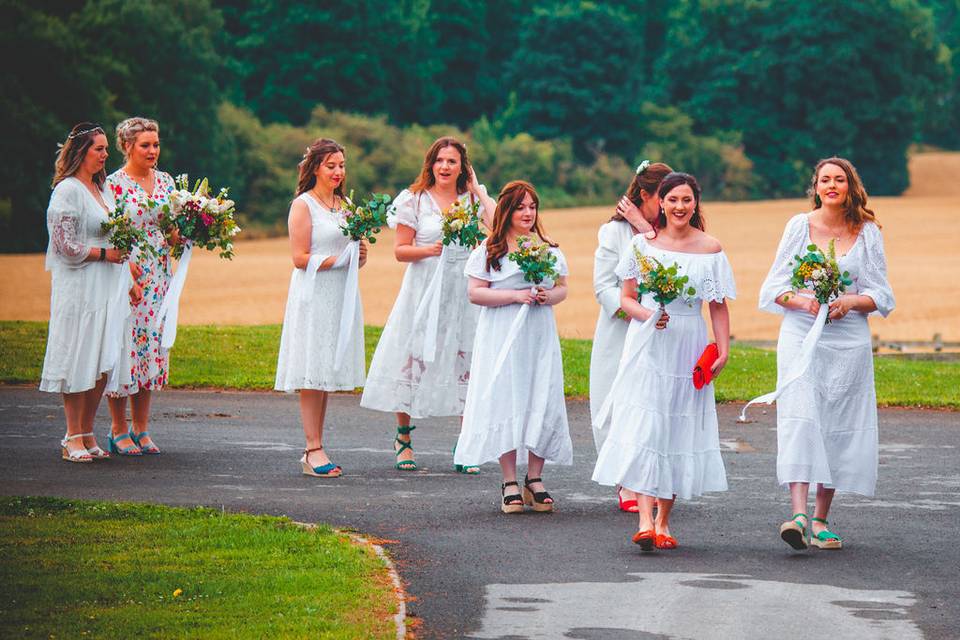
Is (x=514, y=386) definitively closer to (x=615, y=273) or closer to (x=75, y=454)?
(x=615, y=273)

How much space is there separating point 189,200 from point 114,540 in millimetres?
4243

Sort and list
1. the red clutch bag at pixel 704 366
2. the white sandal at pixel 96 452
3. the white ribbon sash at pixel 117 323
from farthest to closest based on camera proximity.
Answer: the white sandal at pixel 96 452, the white ribbon sash at pixel 117 323, the red clutch bag at pixel 704 366

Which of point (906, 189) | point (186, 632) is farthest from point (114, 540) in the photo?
point (906, 189)

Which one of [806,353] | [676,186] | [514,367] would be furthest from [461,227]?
[806,353]

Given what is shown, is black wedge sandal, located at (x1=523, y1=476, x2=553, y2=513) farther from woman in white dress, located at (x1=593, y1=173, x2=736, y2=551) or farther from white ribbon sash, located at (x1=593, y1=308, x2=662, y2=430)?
white ribbon sash, located at (x1=593, y1=308, x2=662, y2=430)

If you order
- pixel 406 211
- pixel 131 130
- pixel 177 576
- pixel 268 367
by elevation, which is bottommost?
pixel 177 576

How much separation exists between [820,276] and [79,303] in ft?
20.0

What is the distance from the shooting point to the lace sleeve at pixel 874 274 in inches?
389

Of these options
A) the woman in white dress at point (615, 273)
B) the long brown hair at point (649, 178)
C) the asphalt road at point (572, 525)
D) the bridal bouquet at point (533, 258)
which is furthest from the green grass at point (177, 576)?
the long brown hair at point (649, 178)

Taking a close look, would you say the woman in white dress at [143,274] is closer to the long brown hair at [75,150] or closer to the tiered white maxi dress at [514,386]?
the long brown hair at [75,150]

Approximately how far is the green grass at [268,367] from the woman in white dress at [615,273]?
613 cm

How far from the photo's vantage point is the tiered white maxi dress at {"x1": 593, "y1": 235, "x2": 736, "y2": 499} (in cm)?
967

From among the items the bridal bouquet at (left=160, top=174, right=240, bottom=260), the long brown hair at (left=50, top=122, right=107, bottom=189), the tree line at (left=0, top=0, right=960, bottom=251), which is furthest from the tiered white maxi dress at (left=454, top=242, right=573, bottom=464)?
the tree line at (left=0, top=0, right=960, bottom=251)

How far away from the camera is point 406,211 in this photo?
12.4 metres
